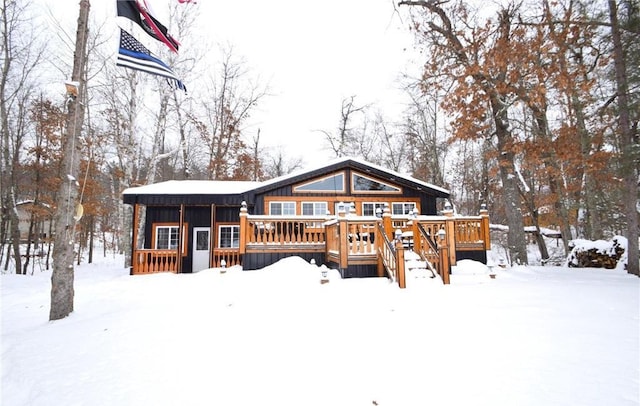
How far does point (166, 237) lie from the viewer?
42.9ft

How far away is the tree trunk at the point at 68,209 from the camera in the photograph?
17.3 feet

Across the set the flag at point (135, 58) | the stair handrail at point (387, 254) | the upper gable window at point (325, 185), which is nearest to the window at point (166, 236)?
→ the upper gable window at point (325, 185)

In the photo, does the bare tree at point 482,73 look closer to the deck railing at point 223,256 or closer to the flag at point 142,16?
the flag at point 142,16

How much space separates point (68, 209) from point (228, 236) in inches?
316

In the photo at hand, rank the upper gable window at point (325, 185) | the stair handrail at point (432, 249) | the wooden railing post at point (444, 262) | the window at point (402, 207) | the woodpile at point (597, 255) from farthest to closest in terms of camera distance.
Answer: the window at point (402, 207), the upper gable window at point (325, 185), the woodpile at point (597, 255), the stair handrail at point (432, 249), the wooden railing post at point (444, 262)

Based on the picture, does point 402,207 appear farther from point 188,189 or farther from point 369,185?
point 188,189

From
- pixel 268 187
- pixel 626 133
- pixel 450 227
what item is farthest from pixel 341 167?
pixel 626 133

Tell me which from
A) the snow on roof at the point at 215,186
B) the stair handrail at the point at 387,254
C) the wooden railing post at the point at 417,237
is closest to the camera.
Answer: the stair handrail at the point at 387,254

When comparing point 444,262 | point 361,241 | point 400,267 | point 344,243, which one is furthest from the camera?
point 361,241

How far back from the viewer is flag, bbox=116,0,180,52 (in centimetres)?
555

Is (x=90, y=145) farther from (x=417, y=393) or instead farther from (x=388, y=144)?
(x=388, y=144)

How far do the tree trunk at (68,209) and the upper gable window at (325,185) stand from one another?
304 inches

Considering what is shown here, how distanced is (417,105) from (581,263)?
14.5m

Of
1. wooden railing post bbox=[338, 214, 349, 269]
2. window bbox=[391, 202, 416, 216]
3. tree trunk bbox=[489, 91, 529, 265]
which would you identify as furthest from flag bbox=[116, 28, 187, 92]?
tree trunk bbox=[489, 91, 529, 265]
